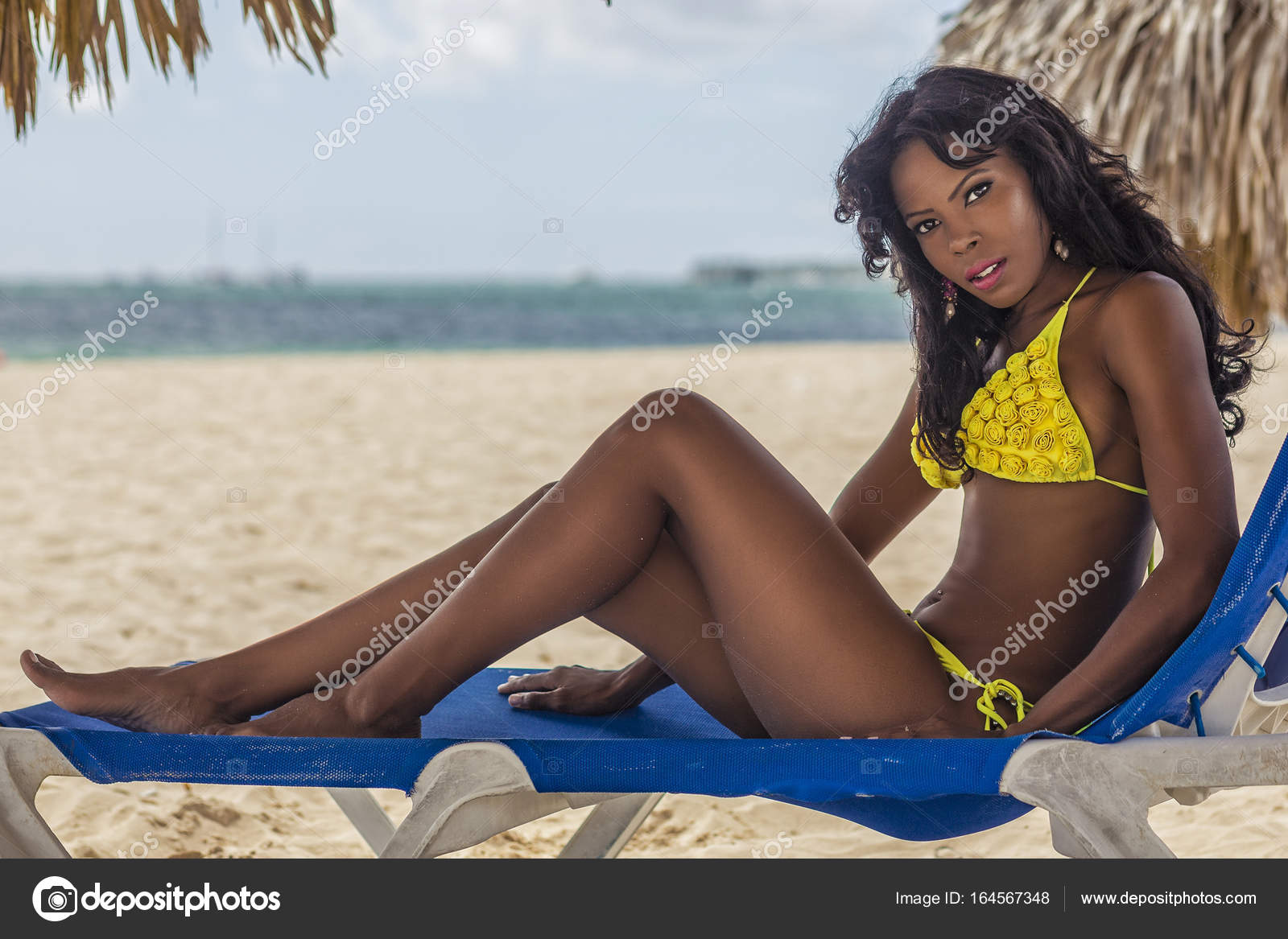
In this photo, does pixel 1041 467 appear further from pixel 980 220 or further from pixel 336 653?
pixel 336 653

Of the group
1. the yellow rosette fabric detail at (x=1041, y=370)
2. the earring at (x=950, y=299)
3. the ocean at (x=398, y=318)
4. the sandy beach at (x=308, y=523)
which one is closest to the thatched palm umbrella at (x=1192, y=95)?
the sandy beach at (x=308, y=523)

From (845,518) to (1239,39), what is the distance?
3.57 meters

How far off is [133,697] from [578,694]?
25.5 inches

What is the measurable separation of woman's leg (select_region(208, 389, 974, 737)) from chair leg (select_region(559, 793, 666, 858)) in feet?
1.25

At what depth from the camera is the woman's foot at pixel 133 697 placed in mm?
1510

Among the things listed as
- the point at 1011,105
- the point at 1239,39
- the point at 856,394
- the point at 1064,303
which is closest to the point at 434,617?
the point at 1064,303

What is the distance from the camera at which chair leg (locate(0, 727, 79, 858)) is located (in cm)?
133

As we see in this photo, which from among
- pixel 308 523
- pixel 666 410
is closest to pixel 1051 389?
pixel 666 410
